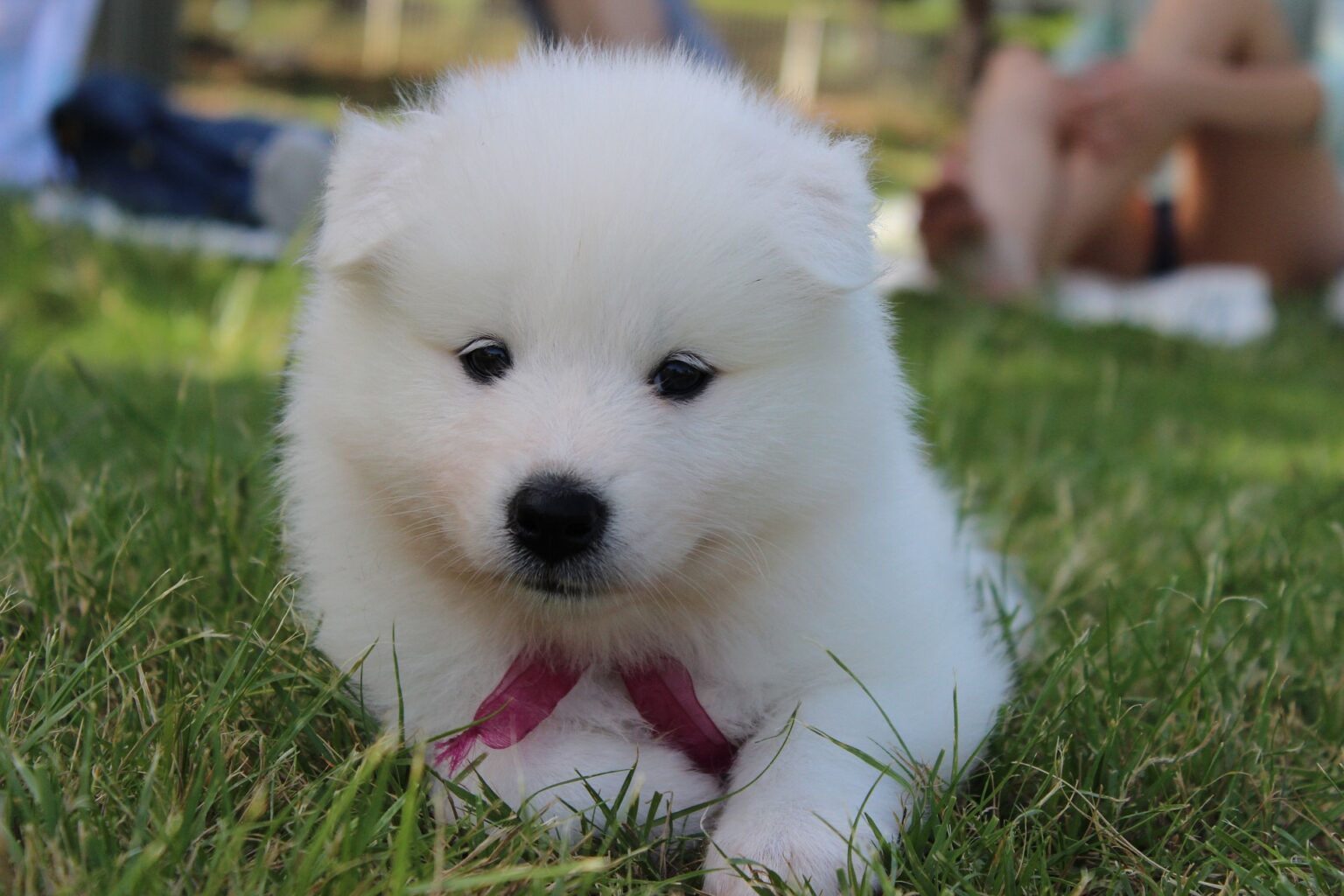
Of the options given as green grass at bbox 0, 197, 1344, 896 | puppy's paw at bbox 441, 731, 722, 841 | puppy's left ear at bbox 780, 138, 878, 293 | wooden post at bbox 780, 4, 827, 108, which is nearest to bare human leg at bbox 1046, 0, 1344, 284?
green grass at bbox 0, 197, 1344, 896

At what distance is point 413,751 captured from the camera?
2.29 m

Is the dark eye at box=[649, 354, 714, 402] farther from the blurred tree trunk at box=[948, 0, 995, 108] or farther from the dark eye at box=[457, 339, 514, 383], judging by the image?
the blurred tree trunk at box=[948, 0, 995, 108]


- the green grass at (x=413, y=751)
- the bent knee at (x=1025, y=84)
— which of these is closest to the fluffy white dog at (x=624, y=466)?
the green grass at (x=413, y=751)

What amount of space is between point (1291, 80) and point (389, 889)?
30.3 feet

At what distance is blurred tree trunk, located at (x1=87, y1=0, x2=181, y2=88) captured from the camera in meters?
10.9

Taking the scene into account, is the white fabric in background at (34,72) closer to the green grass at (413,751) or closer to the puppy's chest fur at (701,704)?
the green grass at (413,751)

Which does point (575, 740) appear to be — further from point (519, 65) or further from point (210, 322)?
point (210, 322)

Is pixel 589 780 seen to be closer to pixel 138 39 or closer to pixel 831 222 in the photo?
pixel 831 222

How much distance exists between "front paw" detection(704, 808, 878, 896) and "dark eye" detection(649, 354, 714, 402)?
2.47 feet

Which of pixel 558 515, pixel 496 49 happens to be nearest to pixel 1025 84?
pixel 558 515

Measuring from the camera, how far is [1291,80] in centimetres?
905

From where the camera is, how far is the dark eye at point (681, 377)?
229 centimetres

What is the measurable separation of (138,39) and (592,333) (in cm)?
1067

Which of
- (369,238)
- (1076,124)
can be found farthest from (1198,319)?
(369,238)
